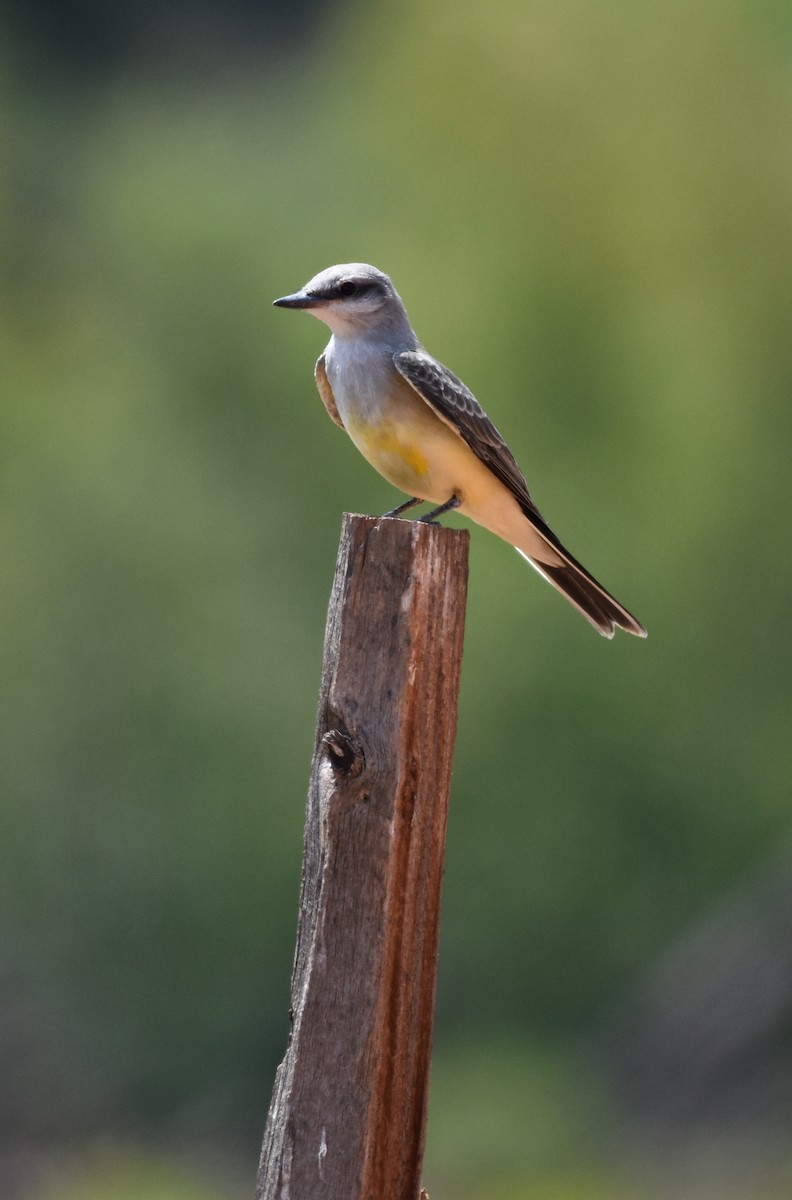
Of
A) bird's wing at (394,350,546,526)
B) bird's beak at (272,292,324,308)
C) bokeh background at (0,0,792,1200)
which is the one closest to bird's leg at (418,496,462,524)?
bird's wing at (394,350,546,526)

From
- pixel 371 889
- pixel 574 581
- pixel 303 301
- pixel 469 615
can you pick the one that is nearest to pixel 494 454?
pixel 574 581

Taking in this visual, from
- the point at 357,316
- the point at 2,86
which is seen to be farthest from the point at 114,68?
the point at 357,316

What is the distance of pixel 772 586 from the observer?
9.15 m

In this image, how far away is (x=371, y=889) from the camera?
259 cm

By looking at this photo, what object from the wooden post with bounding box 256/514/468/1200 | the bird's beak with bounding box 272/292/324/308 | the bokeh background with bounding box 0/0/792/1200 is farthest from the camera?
the bokeh background with bounding box 0/0/792/1200

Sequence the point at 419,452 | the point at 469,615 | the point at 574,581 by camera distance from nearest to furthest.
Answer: the point at 419,452 < the point at 574,581 < the point at 469,615

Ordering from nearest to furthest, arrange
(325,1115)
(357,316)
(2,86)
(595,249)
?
(325,1115) → (357,316) → (595,249) → (2,86)

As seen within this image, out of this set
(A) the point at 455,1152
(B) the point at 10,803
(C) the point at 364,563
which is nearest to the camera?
(C) the point at 364,563

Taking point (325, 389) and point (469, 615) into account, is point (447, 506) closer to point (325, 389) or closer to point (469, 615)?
point (325, 389)

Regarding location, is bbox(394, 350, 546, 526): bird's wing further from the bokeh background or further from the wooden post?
the bokeh background

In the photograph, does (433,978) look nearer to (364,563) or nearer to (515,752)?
(364,563)

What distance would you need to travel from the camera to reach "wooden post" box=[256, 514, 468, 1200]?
8.36ft

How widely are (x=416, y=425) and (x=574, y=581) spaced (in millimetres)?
730

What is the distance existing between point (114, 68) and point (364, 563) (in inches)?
403
